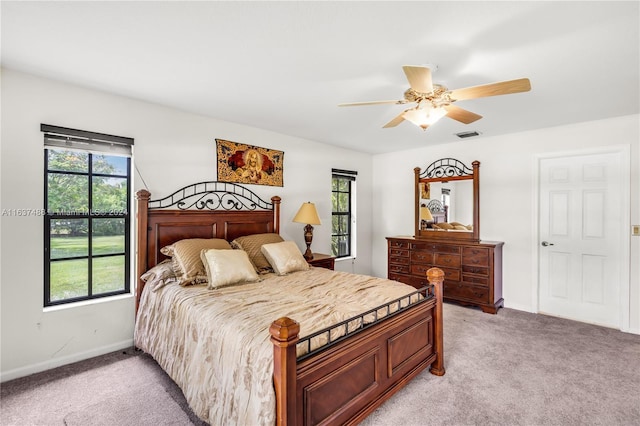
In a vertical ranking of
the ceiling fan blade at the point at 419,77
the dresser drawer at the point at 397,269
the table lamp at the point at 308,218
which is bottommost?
the dresser drawer at the point at 397,269

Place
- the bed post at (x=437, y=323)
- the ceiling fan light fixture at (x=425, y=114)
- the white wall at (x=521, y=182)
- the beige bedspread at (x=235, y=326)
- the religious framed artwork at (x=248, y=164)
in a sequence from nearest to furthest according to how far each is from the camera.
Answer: the beige bedspread at (x=235, y=326), the ceiling fan light fixture at (x=425, y=114), the bed post at (x=437, y=323), the white wall at (x=521, y=182), the religious framed artwork at (x=248, y=164)

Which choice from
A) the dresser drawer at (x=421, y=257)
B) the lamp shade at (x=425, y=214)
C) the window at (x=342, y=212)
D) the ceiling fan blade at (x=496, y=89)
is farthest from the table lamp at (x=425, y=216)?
the ceiling fan blade at (x=496, y=89)

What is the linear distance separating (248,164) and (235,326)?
2.52 meters

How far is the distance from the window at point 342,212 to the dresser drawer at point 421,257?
1170 millimetres

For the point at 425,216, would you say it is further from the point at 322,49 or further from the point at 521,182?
the point at 322,49

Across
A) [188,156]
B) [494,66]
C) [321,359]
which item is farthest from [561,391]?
[188,156]

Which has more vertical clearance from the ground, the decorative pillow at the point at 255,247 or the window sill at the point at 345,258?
the decorative pillow at the point at 255,247

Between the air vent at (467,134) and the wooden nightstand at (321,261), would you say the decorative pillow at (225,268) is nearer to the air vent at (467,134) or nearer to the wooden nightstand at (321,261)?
the wooden nightstand at (321,261)

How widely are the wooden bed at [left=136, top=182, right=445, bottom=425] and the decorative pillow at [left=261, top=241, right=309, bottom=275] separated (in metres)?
0.58

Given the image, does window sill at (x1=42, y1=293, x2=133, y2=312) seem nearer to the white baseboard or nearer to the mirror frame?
the white baseboard

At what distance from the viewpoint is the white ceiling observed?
5.46ft

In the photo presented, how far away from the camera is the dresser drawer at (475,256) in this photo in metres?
4.01

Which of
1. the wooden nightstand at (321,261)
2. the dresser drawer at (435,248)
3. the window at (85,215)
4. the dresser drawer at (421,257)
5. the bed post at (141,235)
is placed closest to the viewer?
the window at (85,215)

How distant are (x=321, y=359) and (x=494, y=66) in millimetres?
2367
